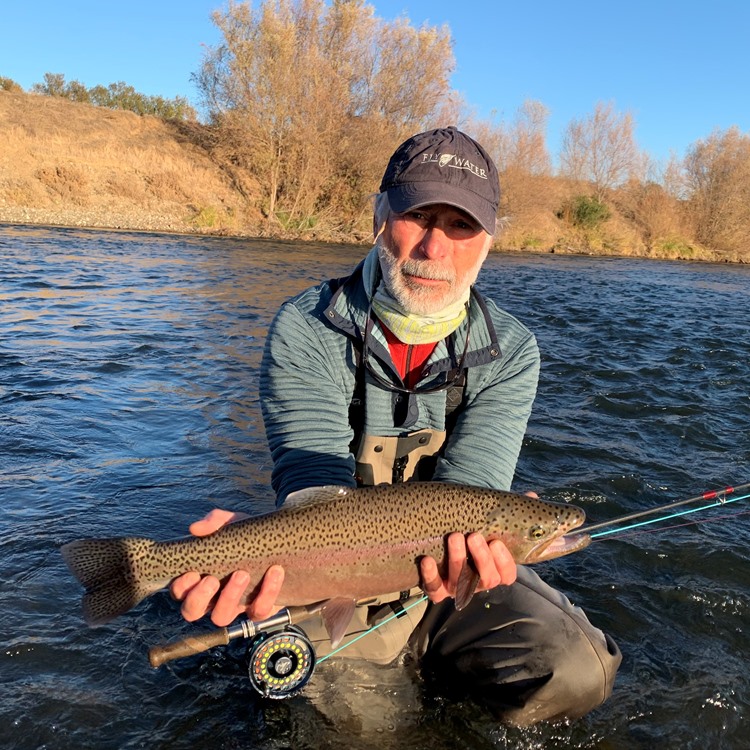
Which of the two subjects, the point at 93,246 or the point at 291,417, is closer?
the point at 291,417

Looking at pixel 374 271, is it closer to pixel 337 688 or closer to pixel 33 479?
pixel 337 688

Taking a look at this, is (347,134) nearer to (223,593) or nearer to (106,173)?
(106,173)

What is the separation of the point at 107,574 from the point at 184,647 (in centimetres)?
45

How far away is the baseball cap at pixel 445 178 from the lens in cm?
267

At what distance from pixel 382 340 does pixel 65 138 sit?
36004mm

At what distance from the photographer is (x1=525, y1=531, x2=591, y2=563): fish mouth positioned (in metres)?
2.42

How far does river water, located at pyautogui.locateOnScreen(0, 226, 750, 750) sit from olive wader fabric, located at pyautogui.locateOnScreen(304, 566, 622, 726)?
0.38ft

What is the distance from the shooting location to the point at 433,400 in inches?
116

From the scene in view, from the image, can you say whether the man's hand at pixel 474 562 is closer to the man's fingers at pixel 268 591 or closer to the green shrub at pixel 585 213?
the man's fingers at pixel 268 591

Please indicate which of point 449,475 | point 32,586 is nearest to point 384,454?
point 449,475

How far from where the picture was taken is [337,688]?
2814mm

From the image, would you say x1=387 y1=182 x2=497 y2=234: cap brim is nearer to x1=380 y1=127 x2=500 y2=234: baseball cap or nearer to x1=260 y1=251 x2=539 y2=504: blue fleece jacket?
x1=380 y1=127 x2=500 y2=234: baseball cap

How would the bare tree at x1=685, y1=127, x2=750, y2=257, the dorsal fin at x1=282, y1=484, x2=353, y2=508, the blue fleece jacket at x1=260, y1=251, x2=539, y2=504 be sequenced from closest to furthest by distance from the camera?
the dorsal fin at x1=282, y1=484, x2=353, y2=508
the blue fleece jacket at x1=260, y1=251, x2=539, y2=504
the bare tree at x1=685, y1=127, x2=750, y2=257

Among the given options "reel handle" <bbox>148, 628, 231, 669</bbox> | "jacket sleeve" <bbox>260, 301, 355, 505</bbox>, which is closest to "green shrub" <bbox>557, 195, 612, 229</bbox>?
"jacket sleeve" <bbox>260, 301, 355, 505</bbox>
